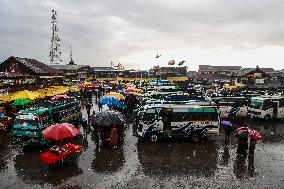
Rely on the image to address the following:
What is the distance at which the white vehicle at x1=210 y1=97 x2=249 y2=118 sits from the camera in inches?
1133

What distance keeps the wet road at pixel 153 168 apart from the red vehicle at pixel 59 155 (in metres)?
0.39

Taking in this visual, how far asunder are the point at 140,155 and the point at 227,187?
6.06m

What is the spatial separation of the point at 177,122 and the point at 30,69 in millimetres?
29901

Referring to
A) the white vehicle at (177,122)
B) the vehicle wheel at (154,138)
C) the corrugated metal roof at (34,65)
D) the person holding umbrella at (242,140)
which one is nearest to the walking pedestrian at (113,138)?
the white vehicle at (177,122)

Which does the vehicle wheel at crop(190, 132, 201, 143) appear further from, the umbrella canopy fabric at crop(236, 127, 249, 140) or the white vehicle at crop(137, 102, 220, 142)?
the umbrella canopy fabric at crop(236, 127, 249, 140)

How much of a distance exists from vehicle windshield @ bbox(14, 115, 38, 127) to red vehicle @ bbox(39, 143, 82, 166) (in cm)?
351

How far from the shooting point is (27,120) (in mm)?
18672

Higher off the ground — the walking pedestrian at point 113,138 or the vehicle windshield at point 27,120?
the vehicle windshield at point 27,120

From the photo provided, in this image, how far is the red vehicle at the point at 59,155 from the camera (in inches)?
592

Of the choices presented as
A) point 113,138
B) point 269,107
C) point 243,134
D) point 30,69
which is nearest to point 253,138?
point 243,134

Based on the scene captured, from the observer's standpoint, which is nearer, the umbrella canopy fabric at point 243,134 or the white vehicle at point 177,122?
the umbrella canopy fabric at point 243,134

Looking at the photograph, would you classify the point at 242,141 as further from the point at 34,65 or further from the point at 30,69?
the point at 34,65

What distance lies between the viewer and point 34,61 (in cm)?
4922

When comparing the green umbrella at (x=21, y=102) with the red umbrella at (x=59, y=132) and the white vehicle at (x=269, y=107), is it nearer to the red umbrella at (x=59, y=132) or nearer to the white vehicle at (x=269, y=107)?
the red umbrella at (x=59, y=132)
